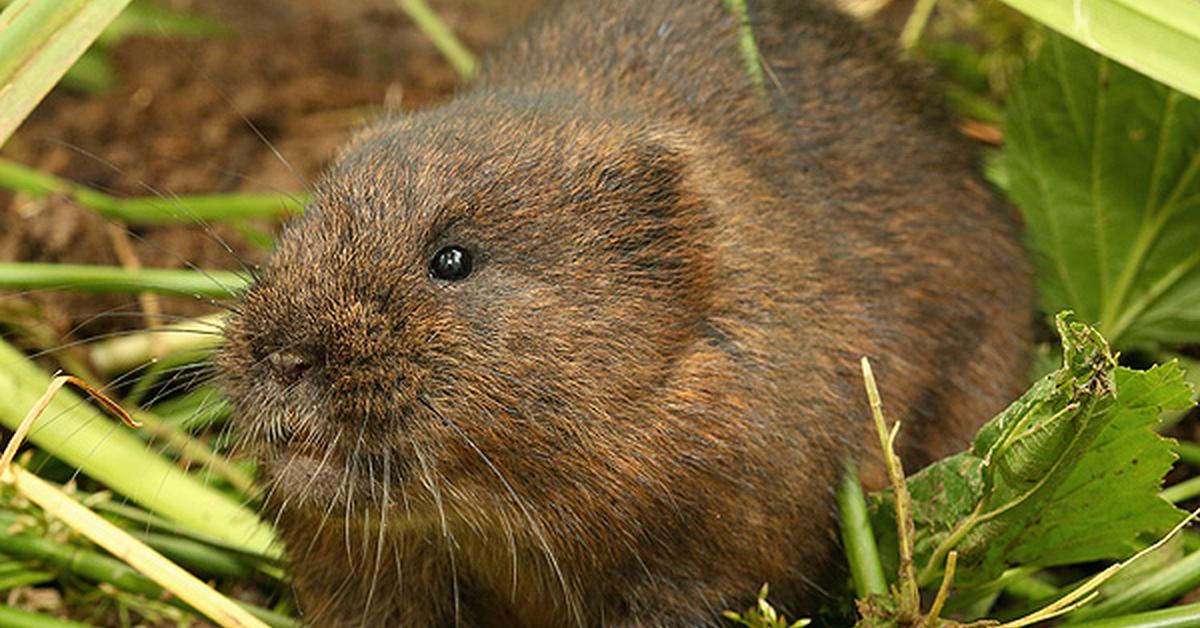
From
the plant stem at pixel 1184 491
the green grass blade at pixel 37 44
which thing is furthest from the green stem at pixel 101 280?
the plant stem at pixel 1184 491

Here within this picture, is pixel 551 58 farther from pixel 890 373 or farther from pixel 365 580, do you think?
pixel 365 580

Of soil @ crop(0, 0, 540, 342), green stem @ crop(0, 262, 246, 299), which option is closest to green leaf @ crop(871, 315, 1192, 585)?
green stem @ crop(0, 262, 246, 299)

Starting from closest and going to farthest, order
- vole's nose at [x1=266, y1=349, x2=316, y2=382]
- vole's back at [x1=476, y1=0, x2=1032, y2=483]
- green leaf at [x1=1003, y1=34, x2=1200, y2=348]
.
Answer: vole's nose at [x1=266, y1=349, x2=316, y2=382], vole's back at [x1=476, y1=0, x2=1032, y2=483], green leaf at [x1=1003, y1=34, x2=1200, y2=348]

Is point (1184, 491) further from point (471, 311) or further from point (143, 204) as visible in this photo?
point (143, 204)

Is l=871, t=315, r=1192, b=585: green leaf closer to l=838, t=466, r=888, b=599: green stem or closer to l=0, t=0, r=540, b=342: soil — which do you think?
l=838, t=466, r=888, b=599: green stem

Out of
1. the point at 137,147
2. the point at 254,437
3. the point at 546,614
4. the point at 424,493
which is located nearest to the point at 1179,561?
the point at 546,614

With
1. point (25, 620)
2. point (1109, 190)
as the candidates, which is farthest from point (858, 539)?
point (25, 620)

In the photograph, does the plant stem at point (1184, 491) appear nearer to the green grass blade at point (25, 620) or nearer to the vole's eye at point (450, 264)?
the vole's eye at point (450, 264)
